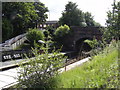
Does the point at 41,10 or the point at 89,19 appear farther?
the point at 89,19

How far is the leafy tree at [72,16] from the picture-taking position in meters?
25.2

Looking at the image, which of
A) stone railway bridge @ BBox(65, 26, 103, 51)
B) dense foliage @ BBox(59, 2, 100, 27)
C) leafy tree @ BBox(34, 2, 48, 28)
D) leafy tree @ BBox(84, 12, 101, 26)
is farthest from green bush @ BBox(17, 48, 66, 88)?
leafy tree @ BBox(84, 12, 101, 26)

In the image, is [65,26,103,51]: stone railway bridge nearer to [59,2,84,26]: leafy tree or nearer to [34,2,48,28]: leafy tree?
[59,2,84,26]: leafy tree

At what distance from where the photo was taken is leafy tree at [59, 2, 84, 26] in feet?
82.5

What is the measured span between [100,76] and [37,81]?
1.22 m

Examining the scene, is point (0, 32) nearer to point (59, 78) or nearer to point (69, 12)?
point (69, 12)

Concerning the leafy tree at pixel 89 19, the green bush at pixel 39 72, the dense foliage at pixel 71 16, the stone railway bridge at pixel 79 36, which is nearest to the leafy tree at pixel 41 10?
the dense foliage at pixel 71 16

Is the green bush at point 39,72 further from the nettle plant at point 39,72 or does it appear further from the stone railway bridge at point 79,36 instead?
the stone railway bridge at point 79,36

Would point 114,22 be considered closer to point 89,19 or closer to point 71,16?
point 71,16

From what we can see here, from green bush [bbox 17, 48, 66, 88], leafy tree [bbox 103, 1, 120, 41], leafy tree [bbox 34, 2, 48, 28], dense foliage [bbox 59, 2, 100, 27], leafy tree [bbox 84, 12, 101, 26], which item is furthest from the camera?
leafy tree [bbox 84, 12, 101, 26]

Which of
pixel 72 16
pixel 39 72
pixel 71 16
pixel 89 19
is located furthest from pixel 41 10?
pixel 39 72

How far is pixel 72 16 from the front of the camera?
25.2m

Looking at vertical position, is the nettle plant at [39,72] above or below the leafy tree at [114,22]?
below

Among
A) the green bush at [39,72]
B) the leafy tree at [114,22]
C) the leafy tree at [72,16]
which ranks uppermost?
the leafy tree at [72,16]
